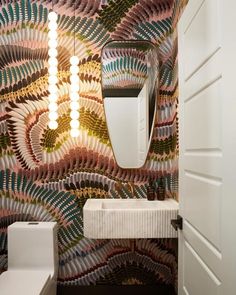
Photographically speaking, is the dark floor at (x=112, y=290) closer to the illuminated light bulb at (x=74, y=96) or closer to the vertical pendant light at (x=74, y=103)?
the vertical pendant light at (x=74, y=103)

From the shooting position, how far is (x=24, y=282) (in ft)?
6.09

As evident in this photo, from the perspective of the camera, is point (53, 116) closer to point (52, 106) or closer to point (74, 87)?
point (52, 106)

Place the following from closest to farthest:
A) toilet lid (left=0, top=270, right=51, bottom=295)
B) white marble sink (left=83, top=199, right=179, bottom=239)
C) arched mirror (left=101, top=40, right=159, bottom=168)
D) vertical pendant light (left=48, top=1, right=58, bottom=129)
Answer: toilet lid (left=0, top=270, right=51, bottom=295) < white marble sink (left=83, top=199, right=179, bottom=239) < vertical pendant light (left=48, top=1, right=58, bottom=129) < arched mirror (left=101, top=40, right=159, bottom=168)

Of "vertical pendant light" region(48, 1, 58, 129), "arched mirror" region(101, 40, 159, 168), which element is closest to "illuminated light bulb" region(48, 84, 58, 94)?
"vertical pendant light" region(48, 1, 58, 129)

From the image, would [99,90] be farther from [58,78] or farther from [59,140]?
[59,140]

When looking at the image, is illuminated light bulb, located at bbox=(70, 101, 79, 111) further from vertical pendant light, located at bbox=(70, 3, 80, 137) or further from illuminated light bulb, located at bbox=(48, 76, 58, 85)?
illuminated light bulb, located at bbox=(48, 76, 58, 85)

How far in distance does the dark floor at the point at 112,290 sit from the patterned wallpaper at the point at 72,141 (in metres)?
0.05

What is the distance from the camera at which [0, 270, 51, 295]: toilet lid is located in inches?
68.1

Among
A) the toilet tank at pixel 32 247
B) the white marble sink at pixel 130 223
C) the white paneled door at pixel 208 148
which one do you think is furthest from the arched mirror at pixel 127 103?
the toilet tank at pixel 32 247

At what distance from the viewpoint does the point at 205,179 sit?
1.26m

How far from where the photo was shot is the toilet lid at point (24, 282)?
1729 millimetres

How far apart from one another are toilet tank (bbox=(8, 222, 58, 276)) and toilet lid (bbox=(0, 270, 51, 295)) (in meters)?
0.08

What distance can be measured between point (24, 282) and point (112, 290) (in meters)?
0.79

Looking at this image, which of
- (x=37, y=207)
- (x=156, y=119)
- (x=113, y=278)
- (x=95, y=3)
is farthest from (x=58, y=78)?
(x=113, y=278)
